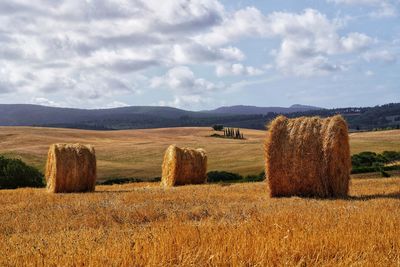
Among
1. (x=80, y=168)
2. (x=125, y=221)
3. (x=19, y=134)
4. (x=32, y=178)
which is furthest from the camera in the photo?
(x=19, y=134)

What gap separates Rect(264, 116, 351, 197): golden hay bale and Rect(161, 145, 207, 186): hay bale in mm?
9967

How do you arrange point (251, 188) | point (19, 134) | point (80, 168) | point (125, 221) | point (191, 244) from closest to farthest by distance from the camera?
point (191, 244) → point (125, 221) → point (251, 188) → point (80, 168) → point (19, 134)

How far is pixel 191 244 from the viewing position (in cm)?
676

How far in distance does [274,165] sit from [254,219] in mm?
8192

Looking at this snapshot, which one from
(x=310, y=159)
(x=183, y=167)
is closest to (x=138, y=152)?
(x=183, y=167)

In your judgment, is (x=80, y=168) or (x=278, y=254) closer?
(x=278, y=254)

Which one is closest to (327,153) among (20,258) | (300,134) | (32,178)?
(300,134)

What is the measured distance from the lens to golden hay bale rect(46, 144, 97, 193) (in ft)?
72.5

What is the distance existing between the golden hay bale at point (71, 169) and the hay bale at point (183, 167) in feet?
17.6

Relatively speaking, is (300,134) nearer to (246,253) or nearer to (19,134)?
(246,253)

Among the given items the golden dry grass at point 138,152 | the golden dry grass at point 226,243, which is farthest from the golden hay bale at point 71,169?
the golden dry grass at point 138,152

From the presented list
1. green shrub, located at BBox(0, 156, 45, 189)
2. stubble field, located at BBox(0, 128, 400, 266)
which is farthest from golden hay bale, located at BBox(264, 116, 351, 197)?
green shrub, located at BBox(0, 156, 45, 189)

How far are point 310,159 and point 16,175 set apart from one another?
61.8ft

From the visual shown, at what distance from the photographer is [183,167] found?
27281 mm
